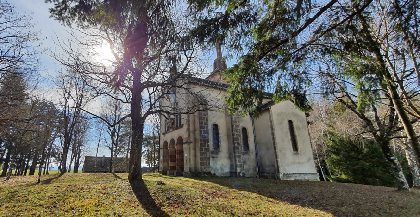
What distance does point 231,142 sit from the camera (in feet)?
63.6

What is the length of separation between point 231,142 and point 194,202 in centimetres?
999

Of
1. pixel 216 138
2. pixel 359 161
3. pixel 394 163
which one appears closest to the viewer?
pixel 394 163

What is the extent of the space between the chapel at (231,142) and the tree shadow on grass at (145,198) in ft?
21.1

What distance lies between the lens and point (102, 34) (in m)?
12.2

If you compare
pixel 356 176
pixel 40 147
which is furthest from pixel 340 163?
pixel 40 147

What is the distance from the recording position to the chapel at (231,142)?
1822 cm

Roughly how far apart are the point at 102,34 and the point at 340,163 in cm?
2391

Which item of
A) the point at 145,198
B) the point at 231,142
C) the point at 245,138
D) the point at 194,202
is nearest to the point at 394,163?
the point at 245,138

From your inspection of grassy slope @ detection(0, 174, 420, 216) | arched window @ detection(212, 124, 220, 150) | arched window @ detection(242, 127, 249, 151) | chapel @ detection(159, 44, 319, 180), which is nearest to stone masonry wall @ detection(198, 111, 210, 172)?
chapel @ detection(159, 44, 319, 180)

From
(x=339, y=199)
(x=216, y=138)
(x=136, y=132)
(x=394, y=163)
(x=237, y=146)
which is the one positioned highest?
(x=216, y=138)

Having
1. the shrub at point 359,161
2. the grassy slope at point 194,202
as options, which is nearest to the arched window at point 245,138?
the grassy slope at point 194,202

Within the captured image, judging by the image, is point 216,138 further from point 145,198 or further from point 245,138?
point 145,198

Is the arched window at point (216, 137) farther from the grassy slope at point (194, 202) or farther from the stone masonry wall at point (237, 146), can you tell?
the grassy slope at point (194, 202)

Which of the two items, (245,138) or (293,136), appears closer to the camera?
(245,138)
